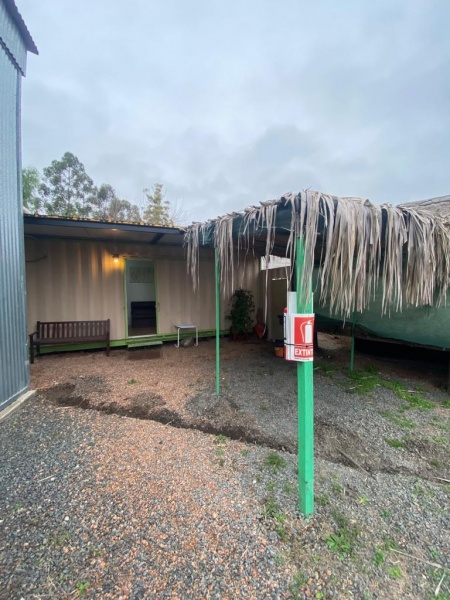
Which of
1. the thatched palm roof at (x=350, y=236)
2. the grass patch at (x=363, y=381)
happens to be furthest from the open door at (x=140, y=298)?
the thatched palm roof at (x=350, y=236)

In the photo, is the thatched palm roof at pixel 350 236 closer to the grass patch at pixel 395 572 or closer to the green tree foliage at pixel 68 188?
→ the grass patch at pixel 395 572

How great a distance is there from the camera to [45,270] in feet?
17.2

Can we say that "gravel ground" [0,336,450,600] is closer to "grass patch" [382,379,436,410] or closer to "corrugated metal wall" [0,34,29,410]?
"grass patch" [382,379,436,410]

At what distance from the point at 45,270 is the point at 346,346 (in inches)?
266

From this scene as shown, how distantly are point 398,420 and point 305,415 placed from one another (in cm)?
193

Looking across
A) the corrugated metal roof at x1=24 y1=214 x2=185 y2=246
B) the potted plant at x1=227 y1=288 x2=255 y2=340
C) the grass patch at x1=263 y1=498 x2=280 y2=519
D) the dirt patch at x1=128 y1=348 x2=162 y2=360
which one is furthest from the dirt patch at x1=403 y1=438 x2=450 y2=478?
the potted plant at x1=227 y1=288 x2=255 y2=340

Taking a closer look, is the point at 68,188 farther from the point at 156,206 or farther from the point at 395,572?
the point at 395,572

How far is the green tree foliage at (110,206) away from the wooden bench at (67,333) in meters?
13.4

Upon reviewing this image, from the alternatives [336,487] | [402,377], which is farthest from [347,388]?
[336,487]

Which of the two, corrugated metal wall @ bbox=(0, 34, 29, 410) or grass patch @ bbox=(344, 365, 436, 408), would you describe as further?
grass patch @ bbox=(344, 365, 436, 408)

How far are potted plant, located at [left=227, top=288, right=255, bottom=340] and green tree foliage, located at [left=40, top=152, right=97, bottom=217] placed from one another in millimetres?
12761

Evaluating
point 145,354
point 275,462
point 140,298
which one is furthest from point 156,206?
point 275,462

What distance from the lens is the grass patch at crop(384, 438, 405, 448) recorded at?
2.37 metres

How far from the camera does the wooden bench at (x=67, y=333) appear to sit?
499 cm
